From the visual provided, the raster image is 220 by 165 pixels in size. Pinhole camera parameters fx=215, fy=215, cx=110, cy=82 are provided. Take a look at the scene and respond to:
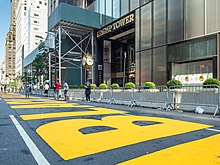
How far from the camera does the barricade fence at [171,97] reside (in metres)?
10.1

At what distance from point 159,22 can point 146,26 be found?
6.64 feet

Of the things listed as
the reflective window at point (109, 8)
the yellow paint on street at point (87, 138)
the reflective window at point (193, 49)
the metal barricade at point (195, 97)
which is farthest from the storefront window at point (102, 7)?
the yellow paint on street at point (87, 138)

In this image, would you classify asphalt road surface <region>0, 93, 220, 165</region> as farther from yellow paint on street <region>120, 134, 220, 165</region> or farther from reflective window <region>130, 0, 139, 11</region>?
reflective window <region>130, 0, 139, 11</region>

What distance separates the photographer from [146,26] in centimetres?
2492

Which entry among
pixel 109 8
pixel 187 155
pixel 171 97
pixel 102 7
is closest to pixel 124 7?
pixel 109 8

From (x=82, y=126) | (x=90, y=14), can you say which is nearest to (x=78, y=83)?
(x=90, y=14)

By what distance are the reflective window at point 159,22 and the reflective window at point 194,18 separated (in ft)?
8.77

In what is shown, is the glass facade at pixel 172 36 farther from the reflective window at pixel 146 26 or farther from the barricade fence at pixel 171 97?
the barricade fence at pixel 171 97

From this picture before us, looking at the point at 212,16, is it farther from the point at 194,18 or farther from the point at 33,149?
the point at 33,149

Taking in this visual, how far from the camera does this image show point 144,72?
24672 mm

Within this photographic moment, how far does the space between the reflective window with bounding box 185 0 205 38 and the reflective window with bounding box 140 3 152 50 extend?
474 cm

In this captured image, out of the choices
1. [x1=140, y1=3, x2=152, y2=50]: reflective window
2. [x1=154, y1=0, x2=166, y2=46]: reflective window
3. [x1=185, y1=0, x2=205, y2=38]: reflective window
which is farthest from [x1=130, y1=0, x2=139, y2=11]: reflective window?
[x1=185, y1=0, x2=205, y2=38]: reflective window

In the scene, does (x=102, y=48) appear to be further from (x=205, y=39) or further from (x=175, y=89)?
(x=175, y=89)

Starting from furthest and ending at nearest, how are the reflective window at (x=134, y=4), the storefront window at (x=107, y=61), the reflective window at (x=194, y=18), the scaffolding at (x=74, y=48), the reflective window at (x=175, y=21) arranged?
the storefront window at (x=107, y=61) → the scaffolding at (x=74, y=48) → the reflective window at (x=134, y=4) → the reflective window at (x=175, y=21) → the reflective window at (x=194, y=18)
